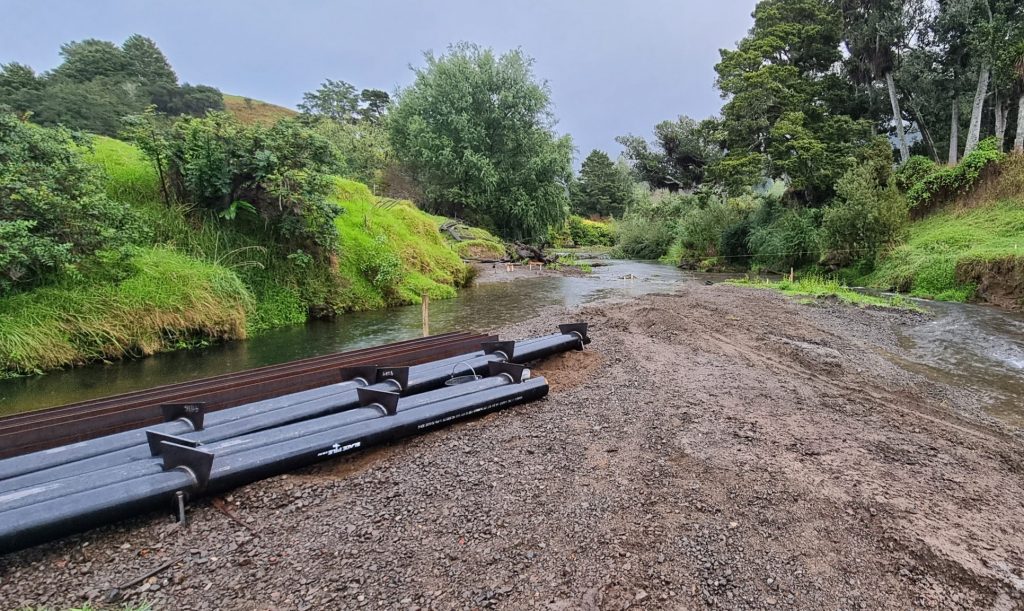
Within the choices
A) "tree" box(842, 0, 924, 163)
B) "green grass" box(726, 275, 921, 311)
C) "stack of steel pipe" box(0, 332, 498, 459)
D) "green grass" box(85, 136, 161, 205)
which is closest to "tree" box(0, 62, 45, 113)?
"green grass" box(85, 136, 161, 205)

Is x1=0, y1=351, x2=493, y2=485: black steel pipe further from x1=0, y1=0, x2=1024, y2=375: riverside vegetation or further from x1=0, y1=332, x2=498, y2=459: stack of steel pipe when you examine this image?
x1=0, y1=0, x2=1024, y2=375: riverside vegetation

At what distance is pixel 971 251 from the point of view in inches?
513

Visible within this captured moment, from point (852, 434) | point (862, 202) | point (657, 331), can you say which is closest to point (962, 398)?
point (852, 434)

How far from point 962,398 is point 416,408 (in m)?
5.91

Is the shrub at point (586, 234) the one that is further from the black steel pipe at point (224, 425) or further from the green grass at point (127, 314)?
the black steel pipe at point (224, 425)

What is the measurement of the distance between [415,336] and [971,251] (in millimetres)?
16419

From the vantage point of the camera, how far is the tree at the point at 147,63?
44.7 m

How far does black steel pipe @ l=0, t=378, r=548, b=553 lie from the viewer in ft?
7.09

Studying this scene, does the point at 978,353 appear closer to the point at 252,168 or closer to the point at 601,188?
the point at 252,168

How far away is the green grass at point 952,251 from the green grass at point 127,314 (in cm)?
1788

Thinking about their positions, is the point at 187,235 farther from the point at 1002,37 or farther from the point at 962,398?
the point at 1002,37

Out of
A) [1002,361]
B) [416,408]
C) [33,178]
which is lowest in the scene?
[1002,361]

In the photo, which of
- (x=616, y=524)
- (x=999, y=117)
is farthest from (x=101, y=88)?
(x=999, y=117)

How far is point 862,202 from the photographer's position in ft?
49.8
